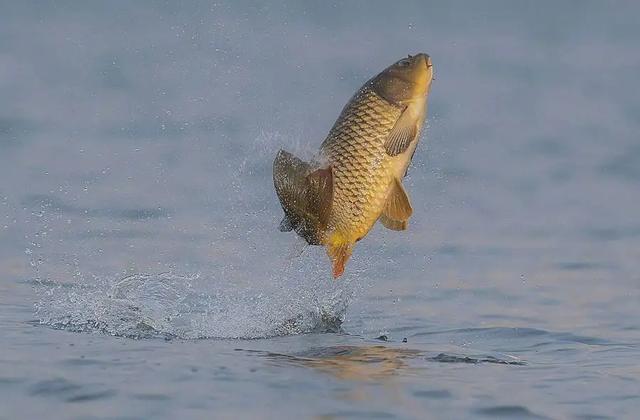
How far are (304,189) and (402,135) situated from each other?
0.38 meters

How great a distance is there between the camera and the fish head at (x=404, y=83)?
4805mm

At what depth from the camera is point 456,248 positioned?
9680 millimetres

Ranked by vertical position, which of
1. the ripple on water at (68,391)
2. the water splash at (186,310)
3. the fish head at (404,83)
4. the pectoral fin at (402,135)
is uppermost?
the fish head at (404,83)

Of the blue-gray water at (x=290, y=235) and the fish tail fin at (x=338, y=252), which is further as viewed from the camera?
the fish tail fin at (x=338, y=252)

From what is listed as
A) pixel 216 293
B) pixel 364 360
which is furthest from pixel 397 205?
pixel 216 293

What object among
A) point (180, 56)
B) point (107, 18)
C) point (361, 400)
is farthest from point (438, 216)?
point (107, 18)

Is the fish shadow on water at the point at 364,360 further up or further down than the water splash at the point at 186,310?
further down

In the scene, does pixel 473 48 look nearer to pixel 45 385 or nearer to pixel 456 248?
pixel 456 248

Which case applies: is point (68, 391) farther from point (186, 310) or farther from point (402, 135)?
point (186, 310)

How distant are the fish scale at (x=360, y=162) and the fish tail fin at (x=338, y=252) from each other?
0.09 m

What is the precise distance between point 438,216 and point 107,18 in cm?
1022

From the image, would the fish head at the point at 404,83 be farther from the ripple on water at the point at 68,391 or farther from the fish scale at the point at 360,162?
the ripple on water at the point at 68,391

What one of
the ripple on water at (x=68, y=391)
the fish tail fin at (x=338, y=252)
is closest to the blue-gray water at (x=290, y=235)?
the ripple on water at (x=68, y=391)

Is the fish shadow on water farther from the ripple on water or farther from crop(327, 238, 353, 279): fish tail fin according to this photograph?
the ripple on water
